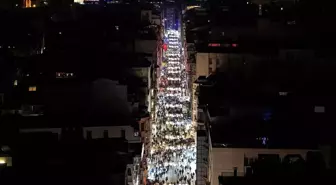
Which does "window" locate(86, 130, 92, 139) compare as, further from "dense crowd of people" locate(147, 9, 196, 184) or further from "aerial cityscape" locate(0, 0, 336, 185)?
"dense crowd of people" locate(147, 9, 196, 184)

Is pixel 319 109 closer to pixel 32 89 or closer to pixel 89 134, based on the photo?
pixel 89 134

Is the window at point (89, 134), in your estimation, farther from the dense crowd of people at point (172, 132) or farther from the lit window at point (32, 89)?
the dense crowd of people at point (172, 132)

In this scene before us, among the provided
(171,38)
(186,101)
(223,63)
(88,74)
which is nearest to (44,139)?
(88,74)

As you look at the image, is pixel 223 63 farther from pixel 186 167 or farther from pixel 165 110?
pixel 186 167

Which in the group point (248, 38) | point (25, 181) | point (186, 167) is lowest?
point (186, 167)

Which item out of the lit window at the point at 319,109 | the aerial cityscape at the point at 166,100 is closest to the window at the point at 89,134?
the aerial cityscape at the point at 166,100

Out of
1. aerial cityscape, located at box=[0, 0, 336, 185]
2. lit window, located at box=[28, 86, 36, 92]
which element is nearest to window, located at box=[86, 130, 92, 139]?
aerial cityscape, located at box=[0, 0, 336, 185]
